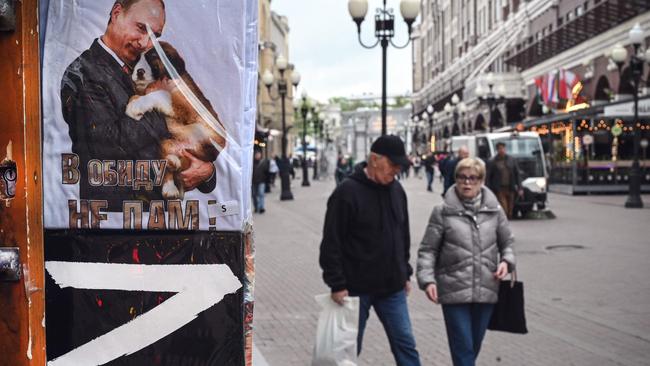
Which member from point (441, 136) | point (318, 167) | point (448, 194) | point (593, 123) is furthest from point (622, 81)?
point (441, 136)

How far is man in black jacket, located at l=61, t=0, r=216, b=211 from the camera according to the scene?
2.94 m

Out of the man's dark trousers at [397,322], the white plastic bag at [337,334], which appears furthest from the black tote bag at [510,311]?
the white plastic bag at [337,334]

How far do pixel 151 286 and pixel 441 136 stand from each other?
94059mm

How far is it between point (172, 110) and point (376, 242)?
274 centimetres

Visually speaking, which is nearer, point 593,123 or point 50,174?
point 50,174

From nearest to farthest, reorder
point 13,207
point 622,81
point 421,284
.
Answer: point 13,207, point 421,284, point 622,81

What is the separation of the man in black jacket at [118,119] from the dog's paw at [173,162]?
0.03 metres

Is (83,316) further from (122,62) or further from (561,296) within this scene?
(561,296)

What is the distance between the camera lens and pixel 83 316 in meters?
2.96

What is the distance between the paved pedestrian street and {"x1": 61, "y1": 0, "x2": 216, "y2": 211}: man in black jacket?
428cm

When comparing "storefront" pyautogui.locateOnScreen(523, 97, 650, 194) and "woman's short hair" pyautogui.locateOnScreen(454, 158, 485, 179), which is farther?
"storefront" pyautogui.locateOnScreen(523, 97, 650, 194)

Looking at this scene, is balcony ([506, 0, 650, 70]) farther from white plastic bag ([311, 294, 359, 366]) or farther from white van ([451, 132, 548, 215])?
white plastic bag ([311, 294, 359, 366])

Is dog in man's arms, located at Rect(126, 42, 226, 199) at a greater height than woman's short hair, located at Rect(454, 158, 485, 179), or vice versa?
dog in man's arms, located at Rect(126, 42, 226, 199)

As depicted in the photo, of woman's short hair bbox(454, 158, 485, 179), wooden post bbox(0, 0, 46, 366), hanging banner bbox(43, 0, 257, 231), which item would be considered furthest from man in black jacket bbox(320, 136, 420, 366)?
wooden post bbox(0, 0, 46, 366)
